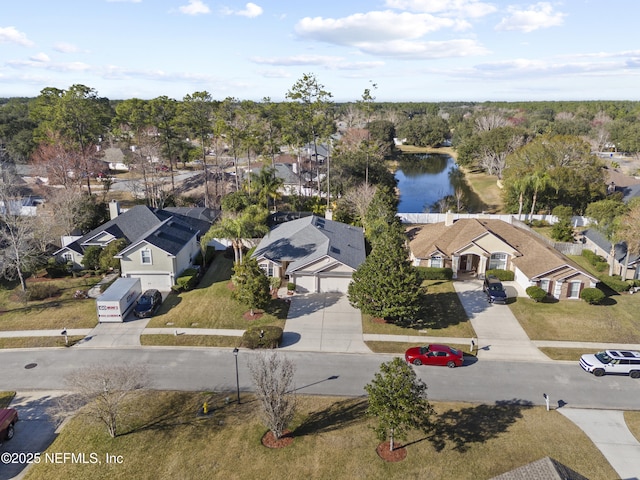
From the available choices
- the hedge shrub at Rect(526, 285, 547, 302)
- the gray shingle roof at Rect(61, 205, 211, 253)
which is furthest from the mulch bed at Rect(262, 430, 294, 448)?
the gray shingle roof at Rect(61, 205, 211, 253)

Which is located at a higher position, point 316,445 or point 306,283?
point 306,283

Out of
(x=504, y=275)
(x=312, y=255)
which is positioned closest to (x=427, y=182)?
(x=504, y=275)

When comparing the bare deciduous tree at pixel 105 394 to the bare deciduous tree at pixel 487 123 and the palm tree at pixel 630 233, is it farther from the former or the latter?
the bare deciduous tree at pixel 487 123

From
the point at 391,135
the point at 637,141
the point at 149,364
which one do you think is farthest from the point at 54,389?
the point at 637,141

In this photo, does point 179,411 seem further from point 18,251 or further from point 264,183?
point 264,183

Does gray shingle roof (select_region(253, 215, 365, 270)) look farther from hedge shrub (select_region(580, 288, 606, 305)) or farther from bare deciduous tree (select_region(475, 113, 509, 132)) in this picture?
bare deciduous tree (select_region(475, 113, 509, 132))
